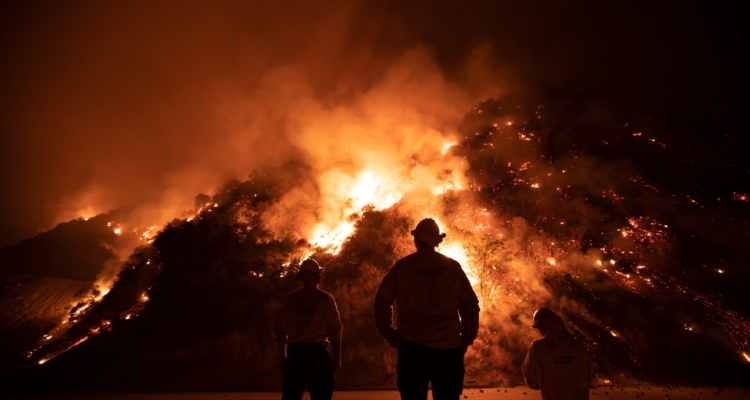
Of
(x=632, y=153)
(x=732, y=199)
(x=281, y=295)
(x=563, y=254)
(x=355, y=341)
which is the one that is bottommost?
(x=355, y=341)

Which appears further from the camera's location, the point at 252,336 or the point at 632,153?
the point at 632,153

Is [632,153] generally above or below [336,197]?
above

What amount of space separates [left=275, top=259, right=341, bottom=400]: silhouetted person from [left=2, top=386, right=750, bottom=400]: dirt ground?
405cm

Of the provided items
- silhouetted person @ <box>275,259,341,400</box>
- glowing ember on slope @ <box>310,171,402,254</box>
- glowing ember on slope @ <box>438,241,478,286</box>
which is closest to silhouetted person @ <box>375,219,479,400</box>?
silhouetted person @ <box>275,259,341,400</box>

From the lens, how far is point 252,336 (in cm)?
1267

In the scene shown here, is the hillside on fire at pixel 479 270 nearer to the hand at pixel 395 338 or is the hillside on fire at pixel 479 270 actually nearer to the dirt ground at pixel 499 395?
the dirt ground at pixel 499 395

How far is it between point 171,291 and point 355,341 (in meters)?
7.96

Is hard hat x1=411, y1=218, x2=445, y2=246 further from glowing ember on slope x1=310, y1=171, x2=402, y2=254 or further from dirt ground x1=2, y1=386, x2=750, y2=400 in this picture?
glowing ember on slope x1=310, y1=171, x2=402, y2=254

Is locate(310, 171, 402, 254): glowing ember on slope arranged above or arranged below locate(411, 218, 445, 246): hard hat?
above

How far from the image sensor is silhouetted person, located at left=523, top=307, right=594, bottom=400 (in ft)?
12.9

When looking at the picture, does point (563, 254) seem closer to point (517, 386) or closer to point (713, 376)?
point (713, 376)

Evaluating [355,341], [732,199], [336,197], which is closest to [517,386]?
[355,341]

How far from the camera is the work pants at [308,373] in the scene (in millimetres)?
4410

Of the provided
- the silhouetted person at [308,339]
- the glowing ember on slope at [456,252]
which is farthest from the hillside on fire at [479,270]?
the silhouetted person at [308,339]
